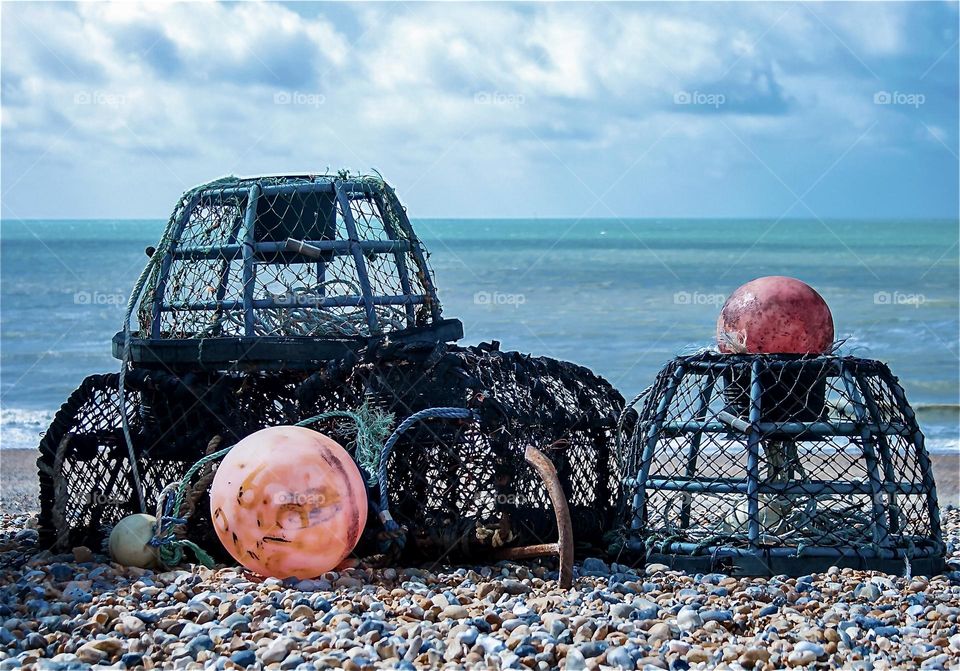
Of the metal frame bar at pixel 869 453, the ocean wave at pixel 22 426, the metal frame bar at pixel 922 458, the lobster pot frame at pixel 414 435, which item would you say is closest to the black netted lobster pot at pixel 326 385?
the lobster pot frame at pixel 414 435

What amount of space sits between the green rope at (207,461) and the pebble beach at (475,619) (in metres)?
0.19

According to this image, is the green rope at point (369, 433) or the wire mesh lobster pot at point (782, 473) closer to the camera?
the wire mesh lobster pot at point (782, 473)

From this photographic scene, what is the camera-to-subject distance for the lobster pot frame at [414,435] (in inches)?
250

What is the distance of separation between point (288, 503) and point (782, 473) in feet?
8.46

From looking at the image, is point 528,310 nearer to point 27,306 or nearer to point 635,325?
point 635,325

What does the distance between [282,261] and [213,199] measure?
0.54 metres

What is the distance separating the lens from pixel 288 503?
18.6 feet

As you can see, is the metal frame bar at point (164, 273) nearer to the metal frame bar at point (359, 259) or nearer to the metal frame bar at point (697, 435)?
the metal frame bar at point (359, 259)

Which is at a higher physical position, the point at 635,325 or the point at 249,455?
the point at 635,325

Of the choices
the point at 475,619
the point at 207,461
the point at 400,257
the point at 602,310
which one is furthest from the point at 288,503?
the point at 602,310

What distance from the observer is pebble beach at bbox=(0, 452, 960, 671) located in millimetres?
4816

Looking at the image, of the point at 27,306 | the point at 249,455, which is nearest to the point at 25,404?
the point at 249,455

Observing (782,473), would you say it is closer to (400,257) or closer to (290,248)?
(400,257)

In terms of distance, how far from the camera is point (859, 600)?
5.72 metres
